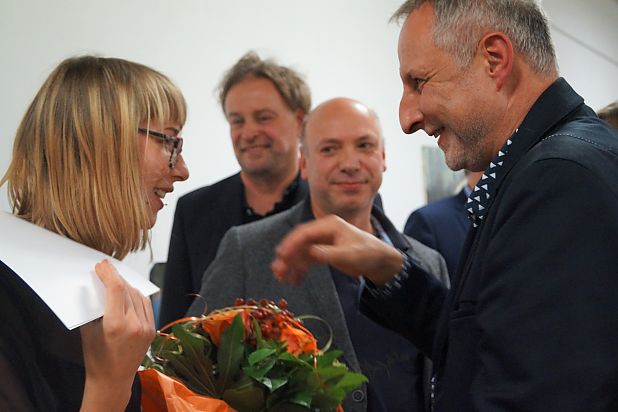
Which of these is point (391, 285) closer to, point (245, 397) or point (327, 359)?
point (327, 359)

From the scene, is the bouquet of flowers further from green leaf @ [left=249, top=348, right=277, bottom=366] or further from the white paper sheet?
the white paper sheet

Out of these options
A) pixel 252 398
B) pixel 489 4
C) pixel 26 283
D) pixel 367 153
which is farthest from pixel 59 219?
pixel 367 153

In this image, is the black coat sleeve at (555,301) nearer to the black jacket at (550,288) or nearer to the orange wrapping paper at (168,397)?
the black jacket at (550,288)

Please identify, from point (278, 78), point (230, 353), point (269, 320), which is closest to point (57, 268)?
point (230, 353)

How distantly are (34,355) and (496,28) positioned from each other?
982mm

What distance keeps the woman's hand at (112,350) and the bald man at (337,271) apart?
→ 0.94 metres

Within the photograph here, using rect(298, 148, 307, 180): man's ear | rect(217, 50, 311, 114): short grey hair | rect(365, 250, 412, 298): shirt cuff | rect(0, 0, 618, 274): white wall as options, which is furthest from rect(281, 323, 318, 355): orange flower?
rect(0, 0, 618, 274): white wall

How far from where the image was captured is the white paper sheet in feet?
3.64

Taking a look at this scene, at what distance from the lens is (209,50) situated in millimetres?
3781

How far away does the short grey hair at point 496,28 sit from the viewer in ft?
4.73

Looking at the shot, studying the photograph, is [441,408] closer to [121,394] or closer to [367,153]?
[121,394]

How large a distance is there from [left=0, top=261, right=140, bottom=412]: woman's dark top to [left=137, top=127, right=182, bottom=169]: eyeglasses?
0.44 meters

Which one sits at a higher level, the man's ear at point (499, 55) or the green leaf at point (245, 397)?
the man's ear at point (499, 55)

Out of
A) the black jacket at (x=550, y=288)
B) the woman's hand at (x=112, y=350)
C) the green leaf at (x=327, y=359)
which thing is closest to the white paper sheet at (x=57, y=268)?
the woman's hand at (x=112, y=350)
